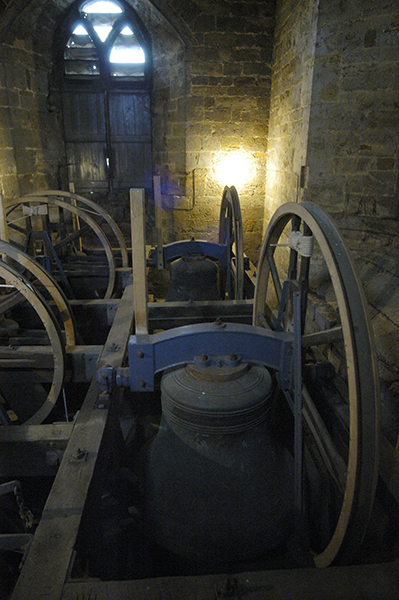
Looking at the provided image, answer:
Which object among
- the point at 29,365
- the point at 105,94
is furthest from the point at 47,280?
the point at 105,94

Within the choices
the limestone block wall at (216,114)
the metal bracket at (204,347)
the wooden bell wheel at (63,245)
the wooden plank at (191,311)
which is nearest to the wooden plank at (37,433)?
the metal bracket at (204,347)

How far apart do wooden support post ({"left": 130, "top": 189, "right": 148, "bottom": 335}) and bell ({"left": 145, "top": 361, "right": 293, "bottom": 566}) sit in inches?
14.8

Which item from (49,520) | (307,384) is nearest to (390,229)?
(307,384)

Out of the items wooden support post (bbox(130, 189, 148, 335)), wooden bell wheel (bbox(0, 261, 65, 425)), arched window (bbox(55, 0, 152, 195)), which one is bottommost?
wooden bell wheel (bbox(0, 261, 65, 425))

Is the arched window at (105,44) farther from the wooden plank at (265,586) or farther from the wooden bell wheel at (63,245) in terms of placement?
the wooden plank at (265,586)

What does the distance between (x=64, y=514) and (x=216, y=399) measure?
2.60 ft

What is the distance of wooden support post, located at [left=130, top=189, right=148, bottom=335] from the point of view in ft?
6.79

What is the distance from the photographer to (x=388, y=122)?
4559mm

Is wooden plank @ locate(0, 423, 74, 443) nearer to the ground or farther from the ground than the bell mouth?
nearer to the ground

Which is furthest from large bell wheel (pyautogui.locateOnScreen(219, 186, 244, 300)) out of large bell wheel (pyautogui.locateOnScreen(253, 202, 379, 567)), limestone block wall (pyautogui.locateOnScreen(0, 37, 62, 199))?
limestone block wall (pyautogui.locateOnScreen(0, 37, 62, 199))

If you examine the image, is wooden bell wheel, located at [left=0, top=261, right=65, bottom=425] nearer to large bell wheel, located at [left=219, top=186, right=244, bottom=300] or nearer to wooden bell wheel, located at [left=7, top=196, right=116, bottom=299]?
wooden bell wheel, located at [left=7, top=196, right=116, bottom=299]

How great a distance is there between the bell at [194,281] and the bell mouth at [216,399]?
2.74 metres

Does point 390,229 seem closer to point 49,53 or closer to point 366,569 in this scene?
point 366,569

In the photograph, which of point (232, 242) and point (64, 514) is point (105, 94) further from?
point (64, 514)
